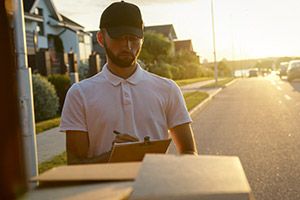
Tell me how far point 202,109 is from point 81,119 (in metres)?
17.5

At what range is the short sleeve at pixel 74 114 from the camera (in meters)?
2.57

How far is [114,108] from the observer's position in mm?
2551

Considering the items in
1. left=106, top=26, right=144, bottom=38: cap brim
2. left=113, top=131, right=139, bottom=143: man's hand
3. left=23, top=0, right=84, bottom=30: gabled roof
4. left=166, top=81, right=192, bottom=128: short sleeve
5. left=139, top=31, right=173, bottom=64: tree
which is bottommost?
left=113, top=131, right=139, bottom=143: man's hand

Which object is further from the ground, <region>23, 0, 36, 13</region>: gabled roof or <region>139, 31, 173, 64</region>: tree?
<region>23, 0, 36, 13</region>: gabled roof

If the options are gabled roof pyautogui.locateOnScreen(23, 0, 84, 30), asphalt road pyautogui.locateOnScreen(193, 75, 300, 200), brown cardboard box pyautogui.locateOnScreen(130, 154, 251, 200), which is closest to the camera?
brown cardboard box pyautogui.locateOnScreen(130, 154, 251, 200)

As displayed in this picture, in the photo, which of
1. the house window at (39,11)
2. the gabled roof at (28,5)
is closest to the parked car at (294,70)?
the house window at (39,11)

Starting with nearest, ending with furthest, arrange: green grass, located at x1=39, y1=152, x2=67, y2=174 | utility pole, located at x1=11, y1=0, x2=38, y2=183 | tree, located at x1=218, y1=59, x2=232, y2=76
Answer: utility pole, located at x1=11, y1=0, x2=38, y2=183, green grass, located at x1=39, y1=152, x2=67, y2=174, tree, located at x1=218, y1=59, x2=232, y2=76

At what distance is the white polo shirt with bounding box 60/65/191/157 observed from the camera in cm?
255

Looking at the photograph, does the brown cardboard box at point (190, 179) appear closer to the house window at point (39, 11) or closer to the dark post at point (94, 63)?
the dark post at point (94, 63)

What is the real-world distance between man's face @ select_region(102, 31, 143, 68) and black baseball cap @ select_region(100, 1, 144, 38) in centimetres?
3

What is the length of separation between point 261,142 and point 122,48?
854 cm

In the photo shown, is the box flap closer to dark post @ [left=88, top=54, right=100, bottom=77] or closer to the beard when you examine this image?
the beard

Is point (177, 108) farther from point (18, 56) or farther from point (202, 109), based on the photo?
point (202, 109)

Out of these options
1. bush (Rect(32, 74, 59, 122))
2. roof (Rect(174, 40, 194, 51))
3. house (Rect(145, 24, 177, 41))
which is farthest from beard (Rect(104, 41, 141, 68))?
roof (Rect(174, 40, 194, 51))
